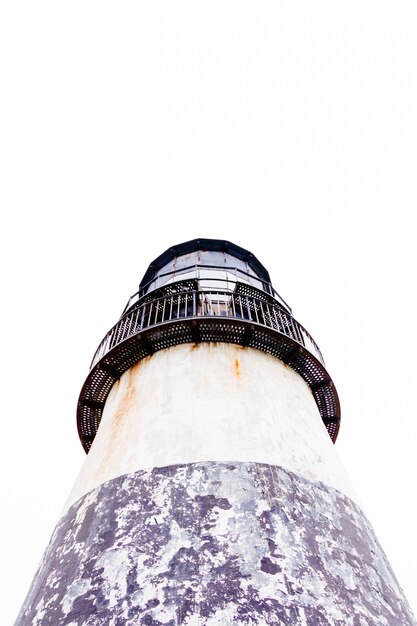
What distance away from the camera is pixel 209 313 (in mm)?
9172

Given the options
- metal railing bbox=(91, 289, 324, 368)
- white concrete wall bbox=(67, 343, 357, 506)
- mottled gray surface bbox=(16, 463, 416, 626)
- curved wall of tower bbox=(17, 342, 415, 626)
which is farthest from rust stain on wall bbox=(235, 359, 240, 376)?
mottled gray surface bbox=(16, 463, 416, 626)

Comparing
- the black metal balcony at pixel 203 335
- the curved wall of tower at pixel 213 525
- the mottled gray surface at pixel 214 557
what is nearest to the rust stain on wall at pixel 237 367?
the curved wall of tower at pixel 213 525

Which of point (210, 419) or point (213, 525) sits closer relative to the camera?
point (213, 525)

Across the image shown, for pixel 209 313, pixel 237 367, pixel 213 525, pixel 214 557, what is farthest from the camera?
pixel 209 313

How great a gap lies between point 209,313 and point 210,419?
282cm

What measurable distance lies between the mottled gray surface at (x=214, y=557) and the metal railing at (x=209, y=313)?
372cm

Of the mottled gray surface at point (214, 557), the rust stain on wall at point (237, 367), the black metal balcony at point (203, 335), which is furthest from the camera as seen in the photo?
the black metal balcony at point (203, 335)

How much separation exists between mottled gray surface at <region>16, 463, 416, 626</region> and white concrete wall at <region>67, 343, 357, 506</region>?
29cm

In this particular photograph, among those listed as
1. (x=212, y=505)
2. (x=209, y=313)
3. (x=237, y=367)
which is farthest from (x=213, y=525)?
(x=209, y=313)

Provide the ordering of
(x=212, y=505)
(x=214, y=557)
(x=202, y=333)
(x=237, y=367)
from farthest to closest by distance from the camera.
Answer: (x=202, y=333), (x=237, y=367), (x=212, y=505), (x=214, y=557)

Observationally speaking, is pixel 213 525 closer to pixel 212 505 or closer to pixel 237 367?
pixel 212 505

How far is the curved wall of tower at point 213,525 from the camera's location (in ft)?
15.4

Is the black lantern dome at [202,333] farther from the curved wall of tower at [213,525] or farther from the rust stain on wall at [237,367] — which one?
the curved wall of tower at [213,525]

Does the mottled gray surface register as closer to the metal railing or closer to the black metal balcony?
the black metal balcony
